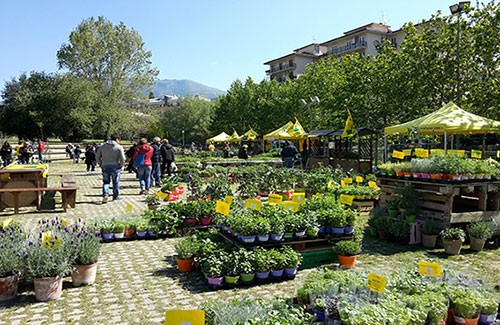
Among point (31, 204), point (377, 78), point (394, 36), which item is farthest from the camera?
point (394, 36)

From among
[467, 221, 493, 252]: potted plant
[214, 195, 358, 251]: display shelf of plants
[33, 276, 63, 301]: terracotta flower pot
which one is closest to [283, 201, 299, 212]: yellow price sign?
[214, 195, 358, 251]: display shelf of plants

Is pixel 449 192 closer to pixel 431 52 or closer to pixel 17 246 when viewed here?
pixel 17 246

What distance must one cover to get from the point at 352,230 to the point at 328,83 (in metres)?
25.2

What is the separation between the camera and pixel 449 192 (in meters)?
6.98

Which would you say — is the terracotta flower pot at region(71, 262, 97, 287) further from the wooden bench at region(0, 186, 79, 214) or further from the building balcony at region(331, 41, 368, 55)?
the building balcony at region(331, 41, 368, 55)

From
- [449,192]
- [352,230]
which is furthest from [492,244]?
[352,230]

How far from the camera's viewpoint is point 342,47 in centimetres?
6366

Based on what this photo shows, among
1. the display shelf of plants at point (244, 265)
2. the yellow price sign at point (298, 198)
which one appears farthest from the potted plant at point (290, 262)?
the yellow price sign at point (298, 198)

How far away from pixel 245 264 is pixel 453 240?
3558 millimetres

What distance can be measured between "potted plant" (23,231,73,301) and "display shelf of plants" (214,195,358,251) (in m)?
2.20

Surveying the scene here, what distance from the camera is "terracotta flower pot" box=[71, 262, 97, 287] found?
5.21m

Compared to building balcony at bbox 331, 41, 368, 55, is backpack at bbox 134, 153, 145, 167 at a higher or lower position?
lower

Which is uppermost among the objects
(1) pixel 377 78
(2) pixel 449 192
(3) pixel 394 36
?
(3) pixel 394 36

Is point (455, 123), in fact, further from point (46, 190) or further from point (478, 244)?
point (46, 190)
